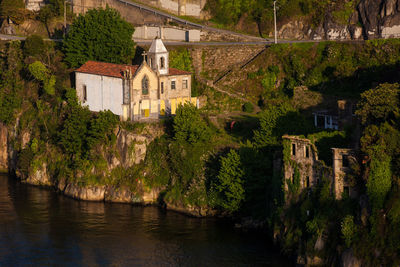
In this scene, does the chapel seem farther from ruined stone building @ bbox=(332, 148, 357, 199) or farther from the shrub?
ruined stone building @ bbox=(332, 148, 357, 199)

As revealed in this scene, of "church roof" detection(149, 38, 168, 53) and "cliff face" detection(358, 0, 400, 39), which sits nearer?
"church roof" detection(149, 38, 168, 53)

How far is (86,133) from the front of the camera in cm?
11412

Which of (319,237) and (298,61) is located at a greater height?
(298,61)

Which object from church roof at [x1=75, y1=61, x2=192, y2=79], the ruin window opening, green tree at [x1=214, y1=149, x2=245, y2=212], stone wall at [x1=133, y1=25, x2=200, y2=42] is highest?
stone wall at [x1=133, y1=25, x2=200, y2=42]

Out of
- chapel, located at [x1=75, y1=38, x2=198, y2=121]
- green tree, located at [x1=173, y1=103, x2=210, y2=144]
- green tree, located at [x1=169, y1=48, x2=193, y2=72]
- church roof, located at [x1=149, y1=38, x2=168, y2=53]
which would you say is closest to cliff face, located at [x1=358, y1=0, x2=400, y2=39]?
green tree, located at [x1=169, y1=48, x2=193, y2=72]

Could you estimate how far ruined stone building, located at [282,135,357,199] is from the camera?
3359 inches

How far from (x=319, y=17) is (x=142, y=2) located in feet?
98.6

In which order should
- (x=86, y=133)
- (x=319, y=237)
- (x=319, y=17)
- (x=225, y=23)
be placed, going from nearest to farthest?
(x=319, y=237) < (x=86, y=133) < (x=319, y=17) < (x=225, y=23)

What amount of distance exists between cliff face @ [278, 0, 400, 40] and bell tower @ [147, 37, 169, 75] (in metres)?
29.1

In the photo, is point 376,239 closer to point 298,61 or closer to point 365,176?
point 365,176

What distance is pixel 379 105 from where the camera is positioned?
8900 centimetres

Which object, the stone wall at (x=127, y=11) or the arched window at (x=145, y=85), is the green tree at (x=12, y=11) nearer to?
the stone wall at (x=127, y=11)

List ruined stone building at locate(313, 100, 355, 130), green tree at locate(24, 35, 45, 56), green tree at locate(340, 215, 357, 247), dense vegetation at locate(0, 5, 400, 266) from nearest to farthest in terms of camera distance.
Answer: green tree at locate(340, 215, 357, 247) < dense vegetation at locate(0, 5, 400, 266) < ruined stone building at locate(313, 100, 355, 130) < green tree at locate(24, 35, 45, 56)

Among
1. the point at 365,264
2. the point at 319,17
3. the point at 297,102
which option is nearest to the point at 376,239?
the point at 365,264
